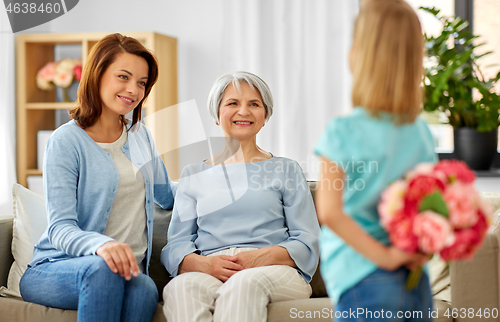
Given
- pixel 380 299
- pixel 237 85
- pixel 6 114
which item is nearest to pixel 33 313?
pixel 237 85

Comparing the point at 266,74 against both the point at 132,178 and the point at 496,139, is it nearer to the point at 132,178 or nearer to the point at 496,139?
the point at 496,139

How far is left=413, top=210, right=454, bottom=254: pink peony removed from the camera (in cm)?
77

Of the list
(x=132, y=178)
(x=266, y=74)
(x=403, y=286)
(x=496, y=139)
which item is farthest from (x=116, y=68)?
(x=496, y=139)

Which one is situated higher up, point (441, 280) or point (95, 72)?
point (95, 72)

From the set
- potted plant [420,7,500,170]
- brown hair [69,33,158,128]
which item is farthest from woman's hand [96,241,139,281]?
potted plant [420,7,500,170]

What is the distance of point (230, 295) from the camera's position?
58.6 inches

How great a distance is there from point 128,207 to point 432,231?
1.14 m

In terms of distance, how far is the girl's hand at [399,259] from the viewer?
837mm

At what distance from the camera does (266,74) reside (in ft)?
10.2

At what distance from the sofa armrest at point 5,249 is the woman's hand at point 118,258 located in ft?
1.93

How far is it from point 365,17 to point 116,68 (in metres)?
1.00

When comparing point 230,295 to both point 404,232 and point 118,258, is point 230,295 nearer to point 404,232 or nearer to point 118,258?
point 118,258

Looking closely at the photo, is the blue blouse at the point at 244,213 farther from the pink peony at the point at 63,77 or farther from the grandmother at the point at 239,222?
the pink peony at the point at 63,77

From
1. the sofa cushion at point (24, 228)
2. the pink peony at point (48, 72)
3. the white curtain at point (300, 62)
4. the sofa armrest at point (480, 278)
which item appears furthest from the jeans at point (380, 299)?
the pink peony at point (48, 72)
